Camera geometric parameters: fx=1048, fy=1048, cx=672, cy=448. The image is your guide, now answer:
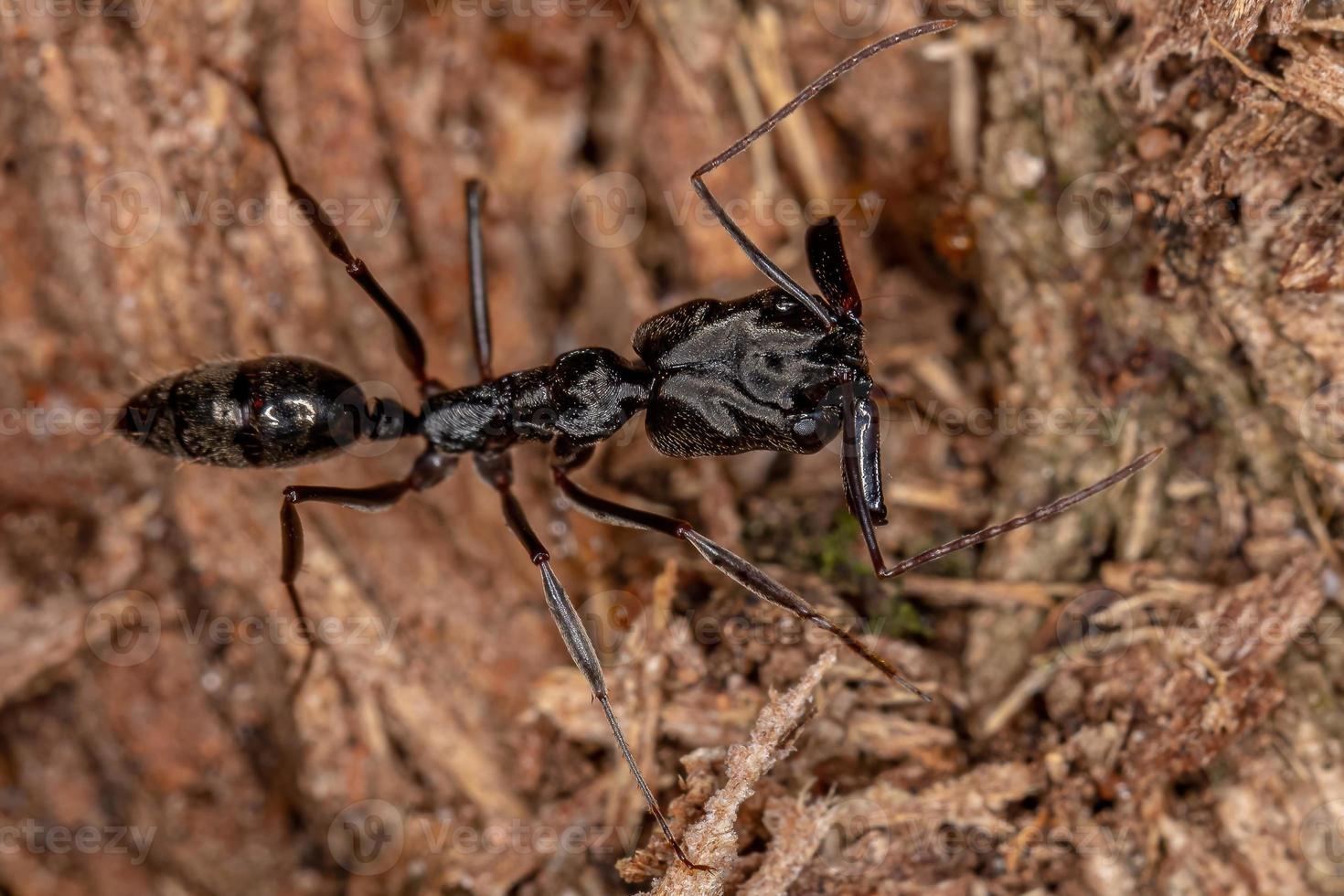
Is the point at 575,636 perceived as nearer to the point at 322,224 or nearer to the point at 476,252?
the point at 476,252

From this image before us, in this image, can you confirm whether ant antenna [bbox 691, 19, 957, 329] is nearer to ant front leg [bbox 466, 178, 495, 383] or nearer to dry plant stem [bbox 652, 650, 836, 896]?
ant front leg [bbox 466, 178, 495, 383]

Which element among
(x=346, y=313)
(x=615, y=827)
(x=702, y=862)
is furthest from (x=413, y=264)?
(x=702, y=862)

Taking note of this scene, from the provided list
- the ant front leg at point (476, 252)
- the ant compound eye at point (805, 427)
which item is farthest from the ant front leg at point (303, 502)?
the ant compound eye at point (805, 427)

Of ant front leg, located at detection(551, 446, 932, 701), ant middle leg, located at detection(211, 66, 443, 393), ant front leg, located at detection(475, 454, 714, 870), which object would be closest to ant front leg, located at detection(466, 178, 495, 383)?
ant middle leg, located at detection(211, 66, 443, 393)

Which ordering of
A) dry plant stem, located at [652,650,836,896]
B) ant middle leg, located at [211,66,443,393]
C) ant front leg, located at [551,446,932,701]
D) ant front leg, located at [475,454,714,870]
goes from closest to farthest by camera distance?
dry plant stem, located at [652,650,836,896] < ant front leg, located at [475,454,714,870] < ant front leg, located at [551,446,932,701] < ant middle leg, located at [211,66,443,393]

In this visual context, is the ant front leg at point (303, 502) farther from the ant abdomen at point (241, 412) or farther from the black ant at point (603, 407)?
the ant abdomen at point (241, 412)

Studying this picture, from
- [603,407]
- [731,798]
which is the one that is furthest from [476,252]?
[731,798]
